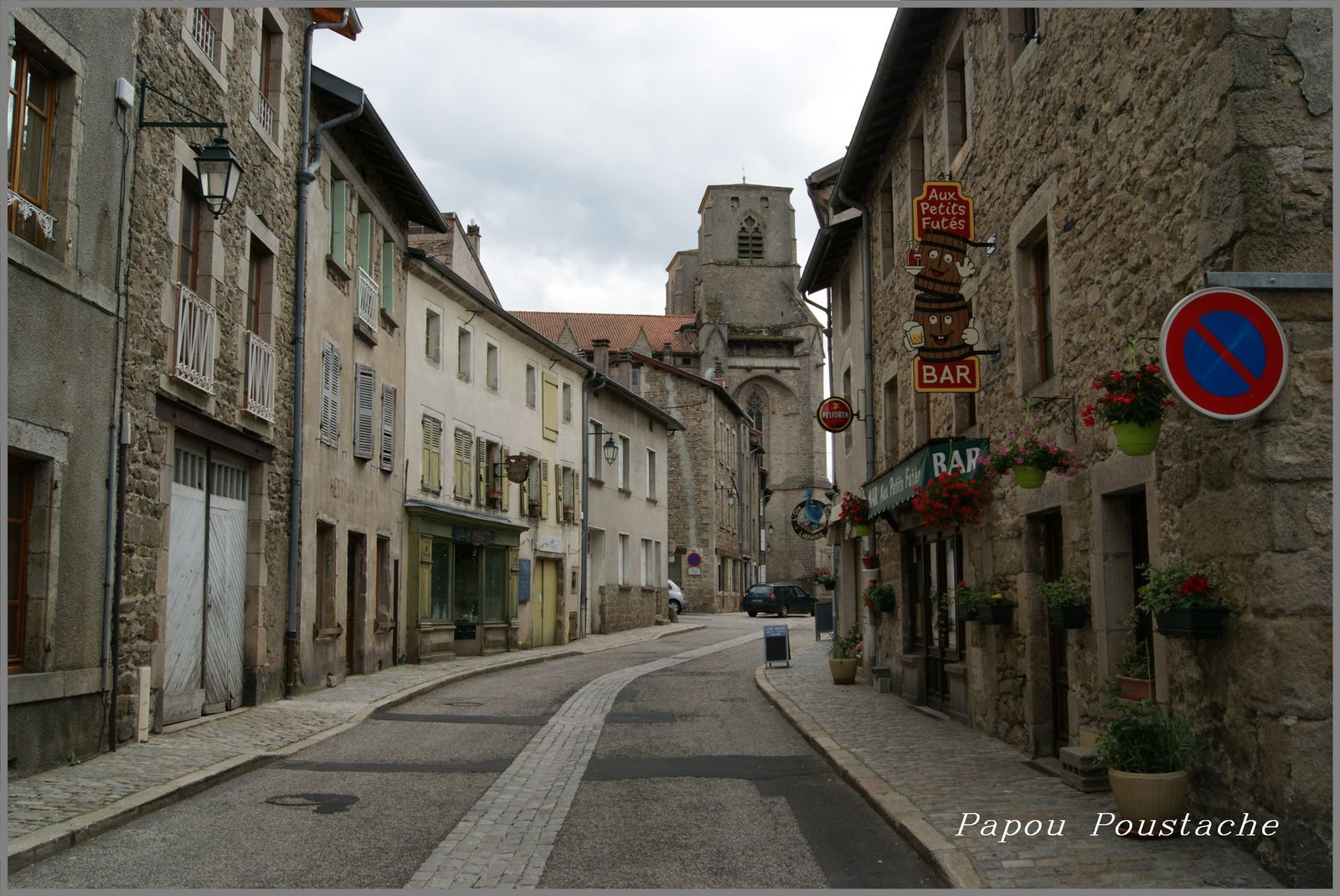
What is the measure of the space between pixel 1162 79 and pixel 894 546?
937cm

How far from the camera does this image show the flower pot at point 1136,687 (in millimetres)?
7457

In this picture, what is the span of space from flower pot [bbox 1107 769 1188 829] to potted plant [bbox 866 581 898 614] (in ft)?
30.5

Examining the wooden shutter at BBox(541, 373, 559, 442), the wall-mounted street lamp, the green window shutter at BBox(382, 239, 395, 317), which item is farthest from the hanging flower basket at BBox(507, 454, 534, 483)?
the wall-mounted street lamp

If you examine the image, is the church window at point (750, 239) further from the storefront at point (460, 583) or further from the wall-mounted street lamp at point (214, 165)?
the wall-mounted street lamp at point (214, 165)

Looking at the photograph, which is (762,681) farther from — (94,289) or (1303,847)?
(1303,847)

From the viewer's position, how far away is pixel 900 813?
7453 millimetres

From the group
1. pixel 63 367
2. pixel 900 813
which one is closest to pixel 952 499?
pixel 900 813

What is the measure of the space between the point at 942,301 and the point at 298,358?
8047 millimetres

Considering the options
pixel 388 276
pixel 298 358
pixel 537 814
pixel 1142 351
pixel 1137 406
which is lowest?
pixel 537 814

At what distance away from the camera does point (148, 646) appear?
10977 millimetres

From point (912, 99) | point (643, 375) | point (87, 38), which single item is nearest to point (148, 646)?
point (87, 38)

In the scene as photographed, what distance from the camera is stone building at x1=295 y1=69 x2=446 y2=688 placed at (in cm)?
1592

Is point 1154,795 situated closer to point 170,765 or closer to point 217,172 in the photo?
point 170,765

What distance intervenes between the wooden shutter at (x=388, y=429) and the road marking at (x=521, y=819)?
7429 millimetres
